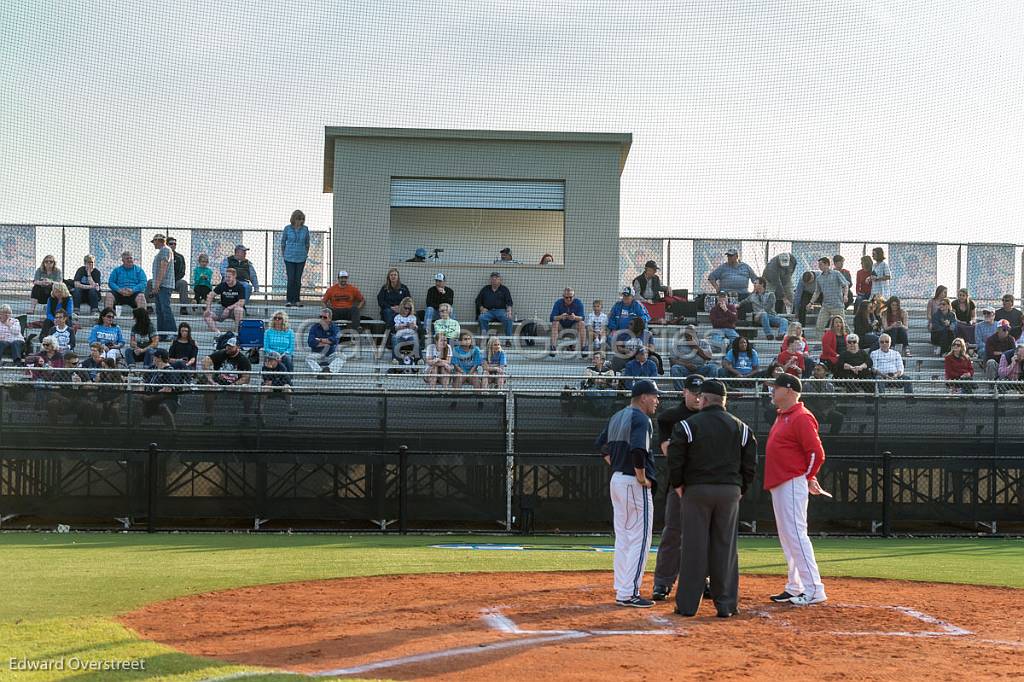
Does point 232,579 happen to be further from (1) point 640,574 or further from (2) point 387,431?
(2) point 387,431

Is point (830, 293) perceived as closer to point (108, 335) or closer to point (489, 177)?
point (489, 177)

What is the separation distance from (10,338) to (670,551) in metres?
13.8

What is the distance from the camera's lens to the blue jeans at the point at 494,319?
2309 cm

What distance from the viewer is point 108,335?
1964 centimetres

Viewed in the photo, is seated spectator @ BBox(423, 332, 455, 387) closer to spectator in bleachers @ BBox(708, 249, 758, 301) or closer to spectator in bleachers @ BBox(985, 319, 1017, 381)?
spectator in bleachers @ BBox(708, 249, 758, 301)

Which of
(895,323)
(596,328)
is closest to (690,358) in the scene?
(596,328)

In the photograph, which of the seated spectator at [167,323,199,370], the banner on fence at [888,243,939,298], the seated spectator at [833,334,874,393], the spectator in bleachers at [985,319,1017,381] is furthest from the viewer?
the banner on fence at [888,243,939,298]

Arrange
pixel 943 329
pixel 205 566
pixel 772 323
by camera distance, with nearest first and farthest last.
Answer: pixel 205 566 < pixel 943 329 < pixel 772 323

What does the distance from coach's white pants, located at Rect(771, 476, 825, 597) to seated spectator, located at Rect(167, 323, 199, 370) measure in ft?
38.4

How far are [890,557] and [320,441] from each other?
809cm

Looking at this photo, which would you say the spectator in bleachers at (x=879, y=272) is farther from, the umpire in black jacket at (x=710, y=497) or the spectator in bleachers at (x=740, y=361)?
the umpire in black jacket at (x=710, y=497)

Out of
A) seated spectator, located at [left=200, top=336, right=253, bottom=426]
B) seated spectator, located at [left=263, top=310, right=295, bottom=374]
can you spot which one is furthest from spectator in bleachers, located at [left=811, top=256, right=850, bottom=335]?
seated spectator, located at [left=200, top=336, right=253, bottom=426]

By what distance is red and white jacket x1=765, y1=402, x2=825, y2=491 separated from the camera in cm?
1009

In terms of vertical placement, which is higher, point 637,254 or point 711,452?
point 637,254
